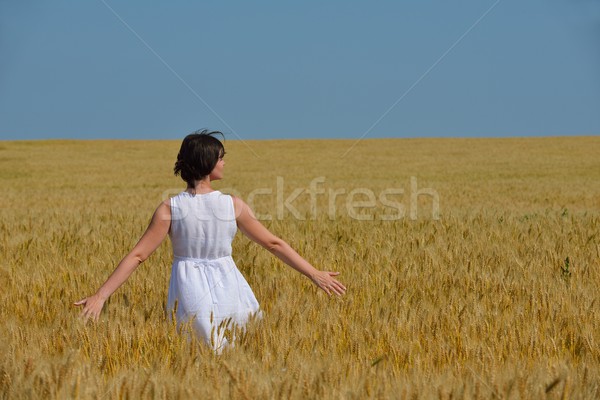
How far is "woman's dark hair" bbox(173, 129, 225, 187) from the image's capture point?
3.33 metres

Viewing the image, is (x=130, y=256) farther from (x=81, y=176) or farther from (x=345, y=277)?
(x=81, y=176)

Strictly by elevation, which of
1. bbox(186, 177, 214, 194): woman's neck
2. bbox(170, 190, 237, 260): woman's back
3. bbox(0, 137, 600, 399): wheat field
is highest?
bbox(186, 177, 214, 194): woman's neck

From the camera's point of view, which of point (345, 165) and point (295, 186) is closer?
point (295, 186)

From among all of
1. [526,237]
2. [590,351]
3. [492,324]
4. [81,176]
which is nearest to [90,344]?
[492,324]

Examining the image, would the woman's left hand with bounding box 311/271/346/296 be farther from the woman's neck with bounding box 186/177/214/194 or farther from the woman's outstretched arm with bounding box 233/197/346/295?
the woman's neck with bounding box 186/177/214/194

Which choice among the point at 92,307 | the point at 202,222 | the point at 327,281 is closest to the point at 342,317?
the point at 327,281

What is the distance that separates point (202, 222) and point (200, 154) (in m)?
0.35

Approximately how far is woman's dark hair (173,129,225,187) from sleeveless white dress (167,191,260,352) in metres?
0.15

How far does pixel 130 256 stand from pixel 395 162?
28328 mm

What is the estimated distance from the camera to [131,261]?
11.1 feet

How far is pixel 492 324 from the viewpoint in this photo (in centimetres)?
366

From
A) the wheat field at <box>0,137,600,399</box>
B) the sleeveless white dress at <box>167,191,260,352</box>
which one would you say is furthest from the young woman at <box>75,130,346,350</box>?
the wheat field at <box>0,137,600,399</box>

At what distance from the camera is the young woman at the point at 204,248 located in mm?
3363

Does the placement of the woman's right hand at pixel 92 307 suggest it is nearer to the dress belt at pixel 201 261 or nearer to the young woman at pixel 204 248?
the young woman at pixel 204 248
